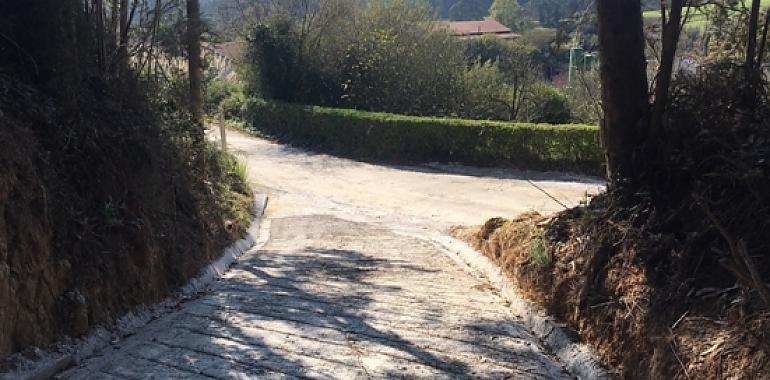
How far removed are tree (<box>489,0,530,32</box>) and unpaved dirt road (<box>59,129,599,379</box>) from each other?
193 feet

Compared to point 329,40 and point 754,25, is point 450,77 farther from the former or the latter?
point 754,25

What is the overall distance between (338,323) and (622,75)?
304 cm

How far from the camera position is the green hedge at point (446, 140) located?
19547 millimetres

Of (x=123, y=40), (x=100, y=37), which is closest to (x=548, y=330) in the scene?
(x=100, y=37)

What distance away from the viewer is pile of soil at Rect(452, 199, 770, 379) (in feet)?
10.5

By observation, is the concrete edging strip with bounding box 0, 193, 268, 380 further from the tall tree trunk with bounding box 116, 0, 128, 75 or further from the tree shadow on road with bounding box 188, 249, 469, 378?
the tall tree trunk with bounding box 116, 0, 128, 75

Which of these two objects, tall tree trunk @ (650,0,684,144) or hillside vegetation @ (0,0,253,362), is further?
tall tree trunk @ (650,0,684,144)

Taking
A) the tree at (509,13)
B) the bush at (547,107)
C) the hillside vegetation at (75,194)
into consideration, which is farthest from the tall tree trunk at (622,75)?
the tree at (509,13)

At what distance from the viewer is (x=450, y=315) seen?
530cm

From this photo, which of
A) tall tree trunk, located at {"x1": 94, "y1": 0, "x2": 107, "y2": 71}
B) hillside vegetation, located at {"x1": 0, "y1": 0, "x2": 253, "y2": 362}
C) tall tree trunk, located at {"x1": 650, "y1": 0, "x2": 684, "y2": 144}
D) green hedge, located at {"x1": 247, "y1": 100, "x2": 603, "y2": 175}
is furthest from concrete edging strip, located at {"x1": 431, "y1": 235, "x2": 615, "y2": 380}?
green hedge, located at {"x1": 247, "y1": 100, "x2": 603, "y2": 175}

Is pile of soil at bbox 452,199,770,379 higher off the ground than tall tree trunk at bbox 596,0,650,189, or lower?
lower

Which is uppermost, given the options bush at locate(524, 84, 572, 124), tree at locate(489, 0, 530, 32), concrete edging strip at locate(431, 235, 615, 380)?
tree at locate(489, 0, 530, 32)

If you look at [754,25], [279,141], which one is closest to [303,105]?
[279,141]

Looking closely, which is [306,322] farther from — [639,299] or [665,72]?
[665,72]
